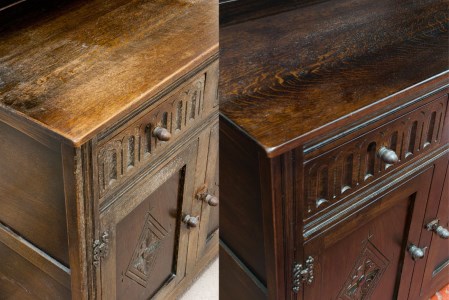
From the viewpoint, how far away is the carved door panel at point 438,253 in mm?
1443

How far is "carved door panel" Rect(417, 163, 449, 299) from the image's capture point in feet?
4.74

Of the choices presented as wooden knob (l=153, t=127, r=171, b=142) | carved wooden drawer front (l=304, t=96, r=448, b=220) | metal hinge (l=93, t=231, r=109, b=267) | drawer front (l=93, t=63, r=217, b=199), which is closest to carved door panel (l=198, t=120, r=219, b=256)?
drawer front (l=93, t=63, r=217, b=199)

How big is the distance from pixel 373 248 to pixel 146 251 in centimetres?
51

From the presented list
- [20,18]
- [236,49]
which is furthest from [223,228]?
[20,18]

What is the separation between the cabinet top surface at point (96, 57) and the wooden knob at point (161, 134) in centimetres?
9

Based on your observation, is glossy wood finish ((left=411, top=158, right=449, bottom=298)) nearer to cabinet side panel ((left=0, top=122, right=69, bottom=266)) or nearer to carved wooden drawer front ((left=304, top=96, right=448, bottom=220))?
carved wooden drawer front ((left=304, top=96, right=448, bottom=220))

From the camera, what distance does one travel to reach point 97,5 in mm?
1481

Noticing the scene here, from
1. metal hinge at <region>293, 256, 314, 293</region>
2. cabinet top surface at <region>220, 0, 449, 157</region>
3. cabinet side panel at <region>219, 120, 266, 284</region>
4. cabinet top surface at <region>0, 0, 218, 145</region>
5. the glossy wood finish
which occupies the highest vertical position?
cabinet top surface at <region>220, 0, 449, 157</region>

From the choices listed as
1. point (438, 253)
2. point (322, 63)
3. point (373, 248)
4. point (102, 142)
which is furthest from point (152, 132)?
point (438, 253)

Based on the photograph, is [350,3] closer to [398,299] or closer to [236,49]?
[236,49]

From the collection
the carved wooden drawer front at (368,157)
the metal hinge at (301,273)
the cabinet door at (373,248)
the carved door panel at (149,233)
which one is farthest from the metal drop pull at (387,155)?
the carved door panel at (149,233)

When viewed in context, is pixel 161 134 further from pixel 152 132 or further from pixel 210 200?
pixel 210 200

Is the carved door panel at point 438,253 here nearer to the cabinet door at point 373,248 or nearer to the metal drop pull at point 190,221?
the cabinet door at point 373,248

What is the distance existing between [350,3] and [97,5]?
0.57 metres
